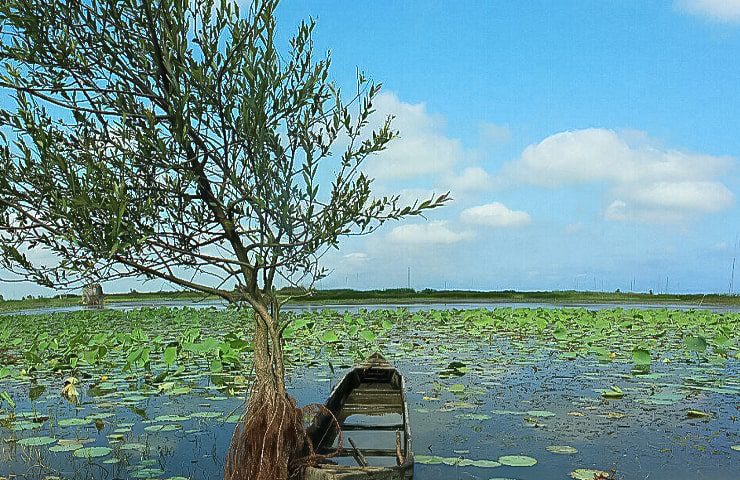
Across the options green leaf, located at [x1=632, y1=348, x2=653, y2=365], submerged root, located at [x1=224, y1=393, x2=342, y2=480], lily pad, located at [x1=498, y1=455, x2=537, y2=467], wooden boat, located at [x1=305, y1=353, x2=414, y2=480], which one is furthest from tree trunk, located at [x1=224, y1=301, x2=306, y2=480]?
green leaf, located at [x1=632, y1=348, x2=653, y2=365]

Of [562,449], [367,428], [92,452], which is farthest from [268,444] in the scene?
[562,449]

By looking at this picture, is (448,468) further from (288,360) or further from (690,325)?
(690,325)

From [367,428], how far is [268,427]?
2869 mm

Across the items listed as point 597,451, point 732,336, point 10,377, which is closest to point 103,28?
point 597,451

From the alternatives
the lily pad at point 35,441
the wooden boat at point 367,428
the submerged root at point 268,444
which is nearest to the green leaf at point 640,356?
the wooden boat at point 367,428

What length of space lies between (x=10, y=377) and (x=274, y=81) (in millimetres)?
9593

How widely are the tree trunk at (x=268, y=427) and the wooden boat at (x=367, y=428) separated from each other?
0.35 m

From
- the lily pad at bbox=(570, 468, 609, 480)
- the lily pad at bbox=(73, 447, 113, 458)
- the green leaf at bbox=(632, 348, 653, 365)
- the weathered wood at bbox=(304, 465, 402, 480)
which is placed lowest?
the lily pad at bbox=(570, 468, 609, 480)

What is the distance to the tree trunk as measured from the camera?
5.35 meters

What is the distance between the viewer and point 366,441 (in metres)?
7.71

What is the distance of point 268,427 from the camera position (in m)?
5.34

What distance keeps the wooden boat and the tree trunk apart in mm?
353

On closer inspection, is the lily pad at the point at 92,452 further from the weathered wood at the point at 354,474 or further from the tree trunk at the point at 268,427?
the weathered wood at the point at 354,474

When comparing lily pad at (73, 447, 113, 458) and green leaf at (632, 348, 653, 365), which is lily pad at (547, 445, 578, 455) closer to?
green leaf at (632, 348, 653, 365)
